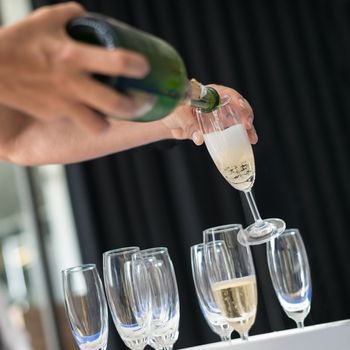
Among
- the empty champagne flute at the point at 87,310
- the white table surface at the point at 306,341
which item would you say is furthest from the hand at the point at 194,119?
the white table surface at the point at 306,341

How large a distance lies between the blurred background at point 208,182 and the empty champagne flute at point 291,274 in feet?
6.06

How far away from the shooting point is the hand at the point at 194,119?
5.15 ft

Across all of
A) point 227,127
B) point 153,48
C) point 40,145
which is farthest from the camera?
point 227,127

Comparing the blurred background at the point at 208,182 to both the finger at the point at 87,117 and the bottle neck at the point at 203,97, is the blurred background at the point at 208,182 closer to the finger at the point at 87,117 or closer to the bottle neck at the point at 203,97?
the bottle neck at the point at 203,97

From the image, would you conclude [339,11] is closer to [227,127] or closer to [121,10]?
[121,10]

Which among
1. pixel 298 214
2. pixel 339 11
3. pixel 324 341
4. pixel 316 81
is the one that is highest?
pixel 339 11

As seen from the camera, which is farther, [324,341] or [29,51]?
[324,341]

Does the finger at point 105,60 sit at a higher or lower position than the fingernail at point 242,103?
lower

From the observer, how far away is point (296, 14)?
3910 millimetres

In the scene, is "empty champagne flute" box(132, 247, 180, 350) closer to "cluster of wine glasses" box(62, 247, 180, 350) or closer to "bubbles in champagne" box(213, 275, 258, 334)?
"cluster of wine glasses" box(62, 247, 180, 350)

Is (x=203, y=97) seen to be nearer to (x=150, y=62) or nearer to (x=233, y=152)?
(x=233, y=152)

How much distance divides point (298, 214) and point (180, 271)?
1.99 ft

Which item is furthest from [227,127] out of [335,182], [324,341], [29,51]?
[335,182]

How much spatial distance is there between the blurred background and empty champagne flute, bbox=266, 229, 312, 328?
6.06ft
